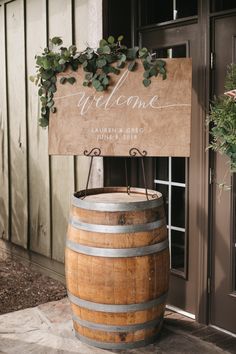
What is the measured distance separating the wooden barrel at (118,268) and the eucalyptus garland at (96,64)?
0.84 metres

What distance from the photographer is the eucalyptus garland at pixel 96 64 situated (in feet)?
11.4

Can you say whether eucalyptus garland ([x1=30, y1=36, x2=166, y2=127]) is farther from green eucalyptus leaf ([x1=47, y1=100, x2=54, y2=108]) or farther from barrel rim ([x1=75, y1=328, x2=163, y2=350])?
barrel rim ([x1=75, y1=328, x2=163, y2=350])

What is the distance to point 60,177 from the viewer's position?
485cm

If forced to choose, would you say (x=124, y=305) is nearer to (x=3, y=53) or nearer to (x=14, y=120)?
(x=14, y=120)

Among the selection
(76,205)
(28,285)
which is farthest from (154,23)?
(28,285)

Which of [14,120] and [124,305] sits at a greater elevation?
[14,120]

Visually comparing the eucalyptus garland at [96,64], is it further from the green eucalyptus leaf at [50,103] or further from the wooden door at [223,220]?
the wooden door at [223,220]

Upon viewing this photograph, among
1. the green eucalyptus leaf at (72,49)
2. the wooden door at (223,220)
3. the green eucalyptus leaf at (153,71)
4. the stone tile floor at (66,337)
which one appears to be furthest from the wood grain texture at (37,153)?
the wooden door at (223,220)

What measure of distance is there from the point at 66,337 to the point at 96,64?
6.40 feet

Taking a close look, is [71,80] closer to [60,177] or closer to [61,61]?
[61,61]

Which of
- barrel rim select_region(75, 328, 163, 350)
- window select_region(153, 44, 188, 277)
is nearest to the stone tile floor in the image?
barrel rim select_region(75, 328, 163, 350)

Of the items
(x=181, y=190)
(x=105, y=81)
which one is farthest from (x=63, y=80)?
(x=181, y=190)

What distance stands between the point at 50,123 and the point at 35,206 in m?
1.70

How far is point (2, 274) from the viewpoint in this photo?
528cm
